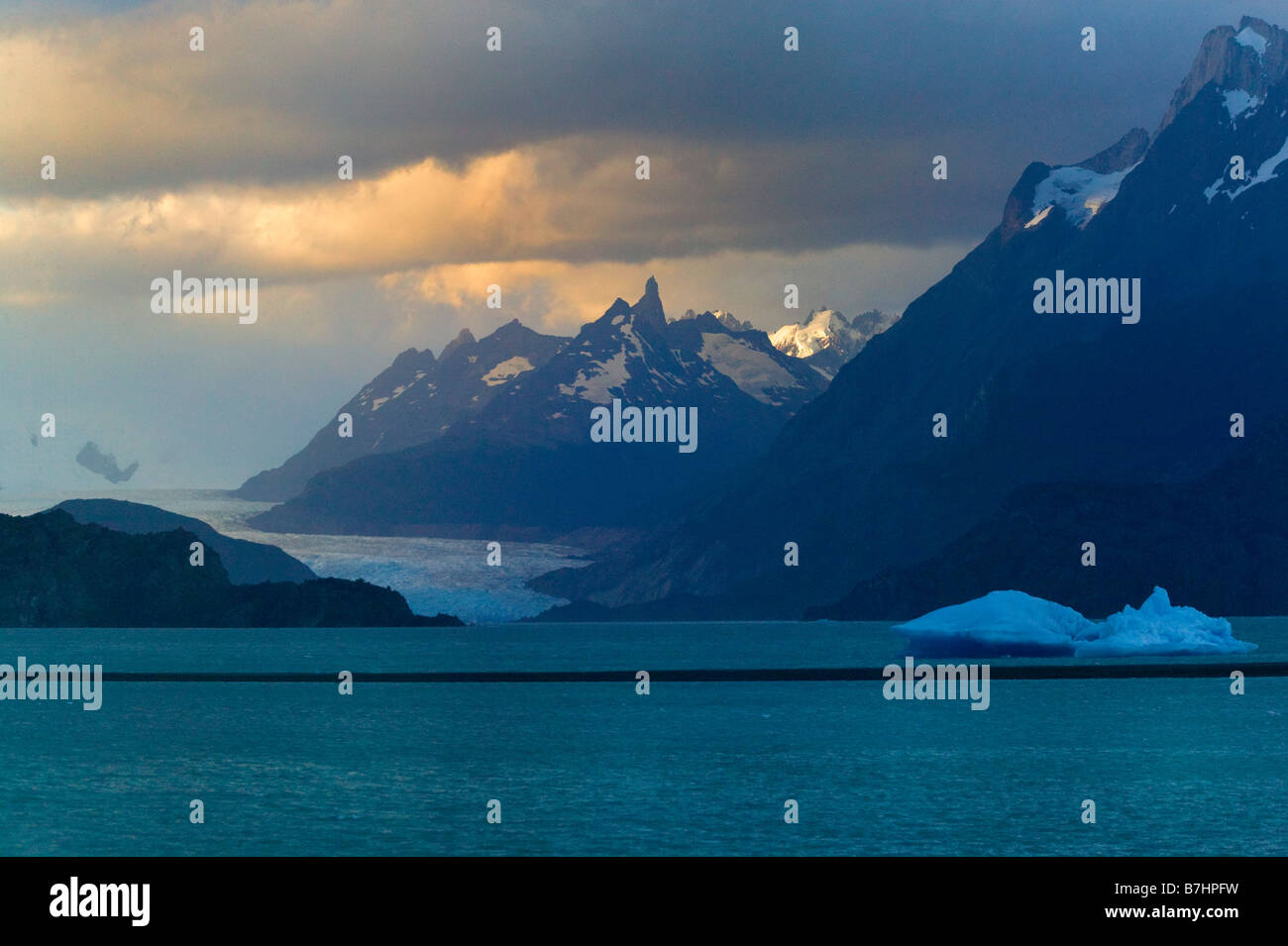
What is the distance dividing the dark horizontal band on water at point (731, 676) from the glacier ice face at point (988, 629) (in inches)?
146

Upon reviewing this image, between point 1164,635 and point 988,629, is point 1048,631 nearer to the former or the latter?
point 1164,635

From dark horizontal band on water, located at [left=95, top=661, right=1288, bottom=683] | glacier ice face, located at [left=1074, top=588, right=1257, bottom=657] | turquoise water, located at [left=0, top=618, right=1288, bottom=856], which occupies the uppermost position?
glacier ice face, located at [left=1074, top=588, right=1257, bottom=657]

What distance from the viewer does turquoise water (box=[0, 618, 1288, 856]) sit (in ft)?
237

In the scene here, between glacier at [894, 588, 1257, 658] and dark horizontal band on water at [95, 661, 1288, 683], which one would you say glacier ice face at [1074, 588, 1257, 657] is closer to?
glacier at [894, 588, 1257, 658]

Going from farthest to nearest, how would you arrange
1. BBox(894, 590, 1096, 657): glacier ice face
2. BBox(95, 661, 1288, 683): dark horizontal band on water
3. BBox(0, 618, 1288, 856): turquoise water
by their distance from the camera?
BBox(95, 661, 1288, 683): dark horizontal band on water → BBox(894, 590, 1096, 657): glacier ice face → BBox(0, 618, 1288, 856): turquoise water

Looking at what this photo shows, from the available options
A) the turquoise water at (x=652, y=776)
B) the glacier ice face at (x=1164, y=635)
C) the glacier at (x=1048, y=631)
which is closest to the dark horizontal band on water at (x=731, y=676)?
the glacier ice face at (x=1164, y=635)

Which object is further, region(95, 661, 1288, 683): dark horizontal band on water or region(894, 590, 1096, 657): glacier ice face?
region(95, 661, 1288, 683): dark horizontal band on water

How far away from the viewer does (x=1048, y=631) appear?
184125mm

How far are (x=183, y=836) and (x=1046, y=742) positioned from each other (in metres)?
63.3

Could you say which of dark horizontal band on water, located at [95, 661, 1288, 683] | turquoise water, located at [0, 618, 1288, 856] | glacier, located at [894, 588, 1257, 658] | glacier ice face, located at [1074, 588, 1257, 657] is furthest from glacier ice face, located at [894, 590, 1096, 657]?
turquoise water, located at [0, 618, 1288, 856]

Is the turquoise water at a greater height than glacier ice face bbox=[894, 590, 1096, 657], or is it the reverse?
glacier ice face bbox=[894, 590, 1096, 657]

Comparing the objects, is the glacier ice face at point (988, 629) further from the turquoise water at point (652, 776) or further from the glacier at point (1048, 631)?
the turquoise water at point (652, 776)

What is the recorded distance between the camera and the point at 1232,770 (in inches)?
3898
